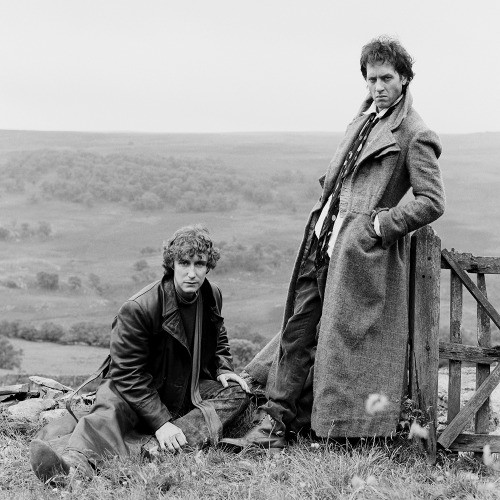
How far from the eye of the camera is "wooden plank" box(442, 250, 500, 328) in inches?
193

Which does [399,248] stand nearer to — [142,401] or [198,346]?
[198,346]

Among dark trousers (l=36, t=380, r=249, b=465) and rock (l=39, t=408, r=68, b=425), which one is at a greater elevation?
dark trousers (l=36, t=380, r=249, b=465)

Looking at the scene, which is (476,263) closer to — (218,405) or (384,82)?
(384,82)

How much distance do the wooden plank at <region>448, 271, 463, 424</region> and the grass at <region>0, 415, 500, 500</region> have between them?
39 cm

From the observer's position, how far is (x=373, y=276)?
4.52 meters

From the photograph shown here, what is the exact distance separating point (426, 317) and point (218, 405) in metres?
1.39

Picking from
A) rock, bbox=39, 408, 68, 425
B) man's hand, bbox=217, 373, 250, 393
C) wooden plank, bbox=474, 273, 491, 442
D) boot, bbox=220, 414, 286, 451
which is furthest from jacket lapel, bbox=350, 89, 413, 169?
rock, bbox=39, 408, 68, 425

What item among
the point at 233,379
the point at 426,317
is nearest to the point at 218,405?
the point at 233,379

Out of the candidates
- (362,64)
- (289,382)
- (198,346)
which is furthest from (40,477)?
(362,64)

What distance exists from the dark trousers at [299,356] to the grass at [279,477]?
192 mm

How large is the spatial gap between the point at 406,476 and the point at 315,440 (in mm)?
628

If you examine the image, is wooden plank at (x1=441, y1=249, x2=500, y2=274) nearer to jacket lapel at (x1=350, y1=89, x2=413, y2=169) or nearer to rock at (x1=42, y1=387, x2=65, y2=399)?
jacket lapel at (x1=350, y1=89, x2=413, y2=169)

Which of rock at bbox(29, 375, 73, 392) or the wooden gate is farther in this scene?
rock at bbox(29, 375, 73, 392)

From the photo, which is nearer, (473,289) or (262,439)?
(262,439)
